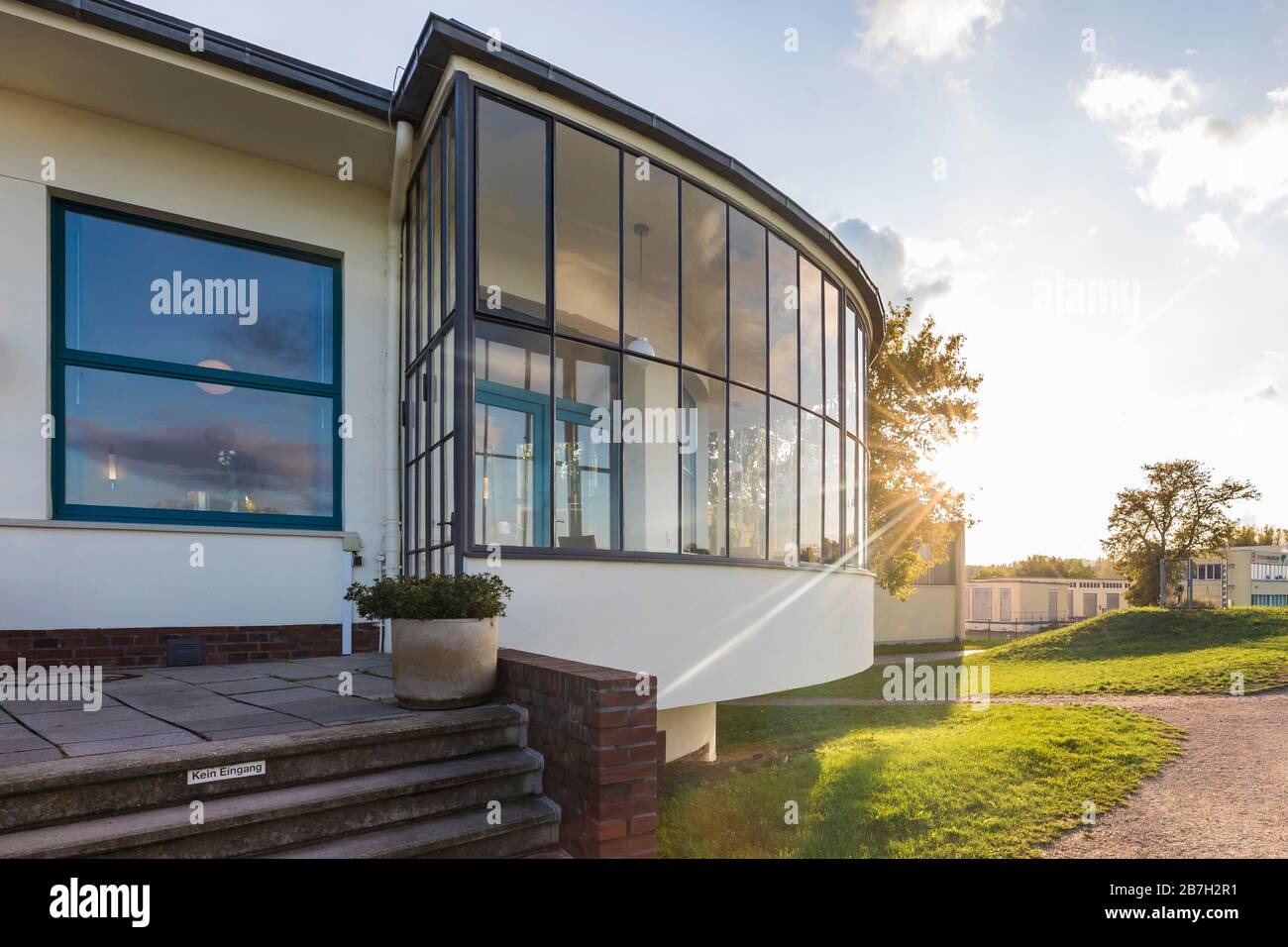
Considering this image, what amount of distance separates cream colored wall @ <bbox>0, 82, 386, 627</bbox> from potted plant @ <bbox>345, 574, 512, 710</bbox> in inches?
106

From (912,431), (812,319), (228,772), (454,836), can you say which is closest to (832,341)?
(812,319)

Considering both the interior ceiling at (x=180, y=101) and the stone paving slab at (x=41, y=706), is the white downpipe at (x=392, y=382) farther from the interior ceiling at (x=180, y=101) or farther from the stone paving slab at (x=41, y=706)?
the stone paving slab at (x=41, y=706)

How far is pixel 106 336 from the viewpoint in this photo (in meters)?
5.57

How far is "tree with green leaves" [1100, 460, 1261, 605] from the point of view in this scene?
93.4 feet

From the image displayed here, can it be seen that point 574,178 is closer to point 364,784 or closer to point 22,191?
point 22,191

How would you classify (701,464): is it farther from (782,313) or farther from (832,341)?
(832,341)

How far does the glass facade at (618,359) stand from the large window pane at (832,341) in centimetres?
3

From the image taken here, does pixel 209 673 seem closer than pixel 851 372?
Yes

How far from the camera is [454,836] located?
113 inches

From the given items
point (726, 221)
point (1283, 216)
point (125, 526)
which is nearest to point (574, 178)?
point (726, 221)

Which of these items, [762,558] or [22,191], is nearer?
[22,191]

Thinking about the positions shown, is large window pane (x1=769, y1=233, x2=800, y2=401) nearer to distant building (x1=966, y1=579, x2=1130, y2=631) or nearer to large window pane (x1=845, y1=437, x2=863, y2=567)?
large window pane (x1=845, y1=437, x2=863, y2=567)

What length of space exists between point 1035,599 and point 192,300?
48.0 m

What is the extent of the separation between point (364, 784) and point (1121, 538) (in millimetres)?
35244
